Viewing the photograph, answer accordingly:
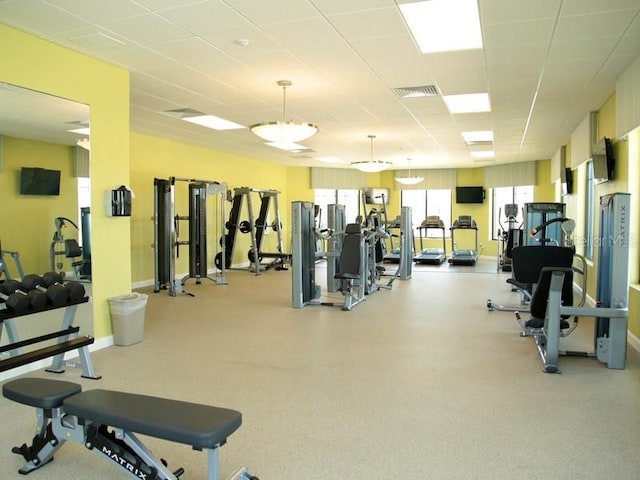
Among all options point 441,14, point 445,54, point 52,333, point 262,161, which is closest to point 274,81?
point 445,54

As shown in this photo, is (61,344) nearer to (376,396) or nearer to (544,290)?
(376,396)

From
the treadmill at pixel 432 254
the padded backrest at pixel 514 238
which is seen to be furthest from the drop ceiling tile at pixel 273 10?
the treadmill at pixel 432 254

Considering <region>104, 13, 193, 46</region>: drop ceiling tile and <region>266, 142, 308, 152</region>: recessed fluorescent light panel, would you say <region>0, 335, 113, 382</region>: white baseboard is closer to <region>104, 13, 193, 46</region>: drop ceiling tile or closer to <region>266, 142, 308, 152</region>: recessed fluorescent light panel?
<region>104, 13, 193, 46</region>: drop ceiling tile

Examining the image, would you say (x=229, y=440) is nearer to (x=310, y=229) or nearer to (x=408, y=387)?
(x=408, y=387)

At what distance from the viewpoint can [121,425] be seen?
202 centimetres

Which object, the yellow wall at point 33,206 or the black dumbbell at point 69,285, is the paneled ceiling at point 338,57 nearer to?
the yellow wall at point 33,206

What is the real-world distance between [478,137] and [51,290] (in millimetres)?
7592

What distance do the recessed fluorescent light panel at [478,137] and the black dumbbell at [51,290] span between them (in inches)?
273

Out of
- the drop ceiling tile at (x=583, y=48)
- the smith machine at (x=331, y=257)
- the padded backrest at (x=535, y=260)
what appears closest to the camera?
the drop ceiling tile at (x=583, y=48)

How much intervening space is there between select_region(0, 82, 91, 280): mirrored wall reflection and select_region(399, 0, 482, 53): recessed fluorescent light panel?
2940 mm

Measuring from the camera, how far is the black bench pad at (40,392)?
2295mm

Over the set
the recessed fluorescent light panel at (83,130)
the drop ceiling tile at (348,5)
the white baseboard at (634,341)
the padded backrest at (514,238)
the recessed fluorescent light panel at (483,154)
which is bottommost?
the white baseboard at (634,341)

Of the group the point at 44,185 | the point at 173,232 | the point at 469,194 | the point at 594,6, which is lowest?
the point at 173,232

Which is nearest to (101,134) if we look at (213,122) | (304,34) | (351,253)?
(304,34)
